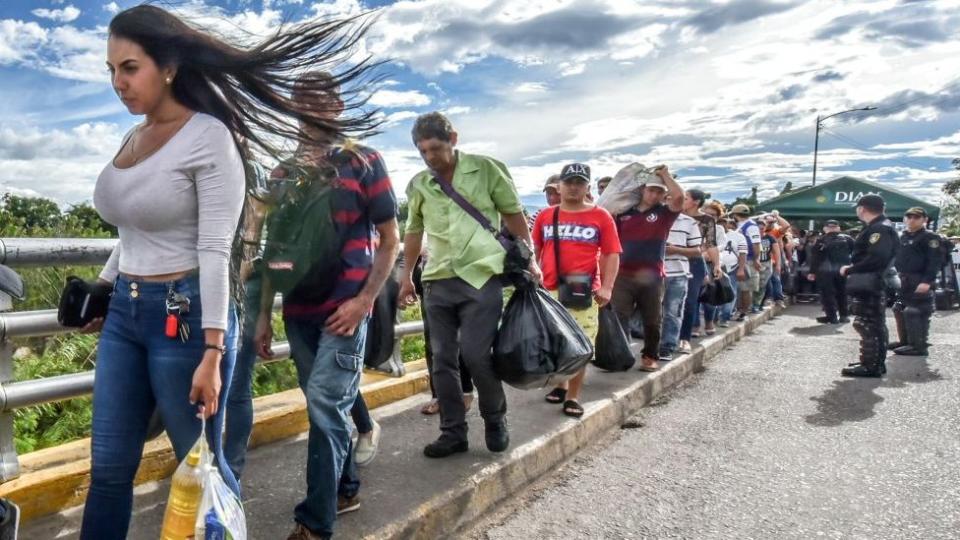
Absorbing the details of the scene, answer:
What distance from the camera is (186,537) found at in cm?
191

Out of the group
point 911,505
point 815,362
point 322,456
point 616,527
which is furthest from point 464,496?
point 815,362

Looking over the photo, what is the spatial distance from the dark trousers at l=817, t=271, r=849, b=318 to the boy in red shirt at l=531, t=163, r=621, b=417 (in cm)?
902

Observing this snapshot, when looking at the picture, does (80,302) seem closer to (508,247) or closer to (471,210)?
(471,210)

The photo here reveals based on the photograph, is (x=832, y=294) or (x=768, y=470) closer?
(x=768, y=470)

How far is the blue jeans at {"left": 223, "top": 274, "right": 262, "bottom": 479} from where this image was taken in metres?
2.89

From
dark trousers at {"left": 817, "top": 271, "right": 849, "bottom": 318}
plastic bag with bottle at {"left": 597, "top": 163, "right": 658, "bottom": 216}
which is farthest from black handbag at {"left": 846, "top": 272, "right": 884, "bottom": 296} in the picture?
dark trousers at {"left": 817, "top": 271, "right": 849, "bottom": 318}

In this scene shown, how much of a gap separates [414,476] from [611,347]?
189 cm

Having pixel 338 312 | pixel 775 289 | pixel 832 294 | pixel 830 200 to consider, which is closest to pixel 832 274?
pixel 832 294

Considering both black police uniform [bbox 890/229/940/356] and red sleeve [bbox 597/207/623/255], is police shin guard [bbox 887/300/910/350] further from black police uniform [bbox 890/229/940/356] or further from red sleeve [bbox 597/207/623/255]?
red sleeve [bbox 597/207/623/255]

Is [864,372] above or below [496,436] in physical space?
below

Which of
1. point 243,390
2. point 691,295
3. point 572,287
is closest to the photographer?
point 243,390

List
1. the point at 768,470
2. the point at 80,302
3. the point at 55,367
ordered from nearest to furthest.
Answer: the point at 80,302 → the point at 768,470 → the point at 55,367

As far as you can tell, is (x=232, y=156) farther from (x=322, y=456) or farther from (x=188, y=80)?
(x=322, y=456)

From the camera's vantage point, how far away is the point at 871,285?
734 cm
